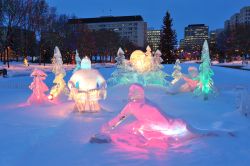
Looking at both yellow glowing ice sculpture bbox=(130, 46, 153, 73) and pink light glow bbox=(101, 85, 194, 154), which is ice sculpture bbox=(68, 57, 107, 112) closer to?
pink light glow bbox=(101, 85, 194, 154)

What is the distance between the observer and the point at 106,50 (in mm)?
79688

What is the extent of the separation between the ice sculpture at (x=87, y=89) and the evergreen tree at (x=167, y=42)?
45.3m

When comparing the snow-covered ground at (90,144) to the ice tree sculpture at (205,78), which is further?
the ice tree sculpture at (205,78)

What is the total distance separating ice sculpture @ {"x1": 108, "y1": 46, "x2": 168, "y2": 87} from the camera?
20.6 metres

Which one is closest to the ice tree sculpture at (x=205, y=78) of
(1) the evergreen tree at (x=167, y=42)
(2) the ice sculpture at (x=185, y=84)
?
(2) the ice sculpture at (x=185, y=84)

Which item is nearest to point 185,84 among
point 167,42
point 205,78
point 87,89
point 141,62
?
point 205,78

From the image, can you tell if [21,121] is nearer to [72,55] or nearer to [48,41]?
[48,41]

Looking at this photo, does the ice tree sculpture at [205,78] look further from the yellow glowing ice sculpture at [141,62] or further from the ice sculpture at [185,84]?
the yellow glowing ice sculpture at [141,62]

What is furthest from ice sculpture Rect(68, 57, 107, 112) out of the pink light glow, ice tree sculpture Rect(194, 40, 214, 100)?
ice tree sculpture Rect(194, 40, 214, 100)

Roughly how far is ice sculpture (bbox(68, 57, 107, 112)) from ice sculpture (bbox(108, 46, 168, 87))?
28.7ft

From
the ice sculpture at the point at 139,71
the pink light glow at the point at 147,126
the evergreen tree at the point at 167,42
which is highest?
the evergreen tree at the point at 167,42

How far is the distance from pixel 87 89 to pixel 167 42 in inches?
1800

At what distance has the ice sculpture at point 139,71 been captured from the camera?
810 inches

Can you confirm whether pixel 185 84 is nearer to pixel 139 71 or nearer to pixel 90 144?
pixel 139 71
